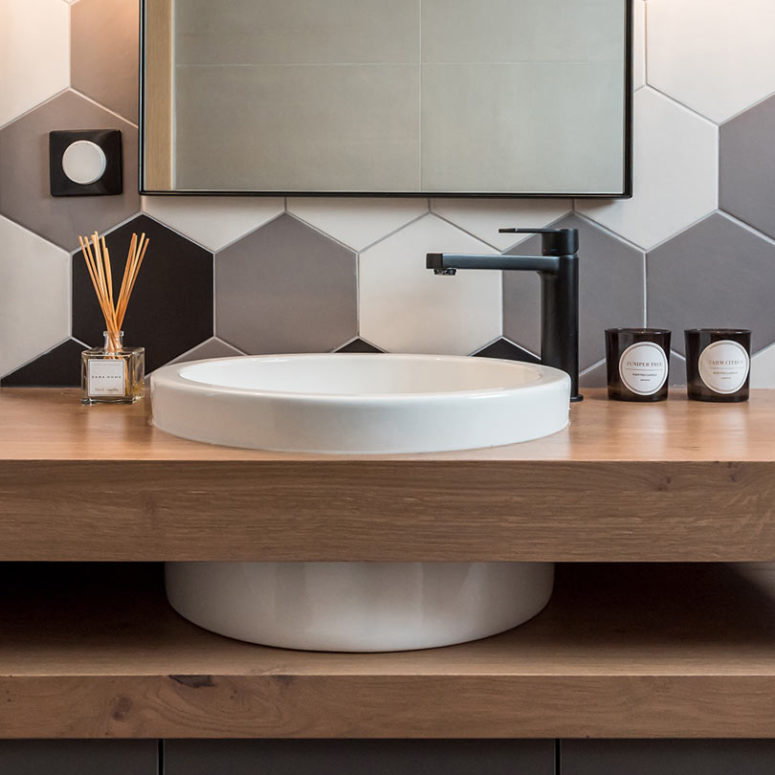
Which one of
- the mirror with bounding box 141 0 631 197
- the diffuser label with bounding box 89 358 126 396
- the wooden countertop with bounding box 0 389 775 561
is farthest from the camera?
the mirror with bounding box 141 0 631 197

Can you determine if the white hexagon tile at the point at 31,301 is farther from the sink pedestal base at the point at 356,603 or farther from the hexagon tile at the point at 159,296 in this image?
the sink pedestal base at the point at 356,603

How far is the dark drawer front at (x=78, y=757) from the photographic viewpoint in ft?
2.67

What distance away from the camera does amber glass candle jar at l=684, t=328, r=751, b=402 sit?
1128 mm

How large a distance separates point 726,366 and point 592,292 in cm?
26

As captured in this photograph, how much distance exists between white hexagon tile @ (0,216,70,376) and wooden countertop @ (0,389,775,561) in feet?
1.90

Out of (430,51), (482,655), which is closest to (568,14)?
(430,51)

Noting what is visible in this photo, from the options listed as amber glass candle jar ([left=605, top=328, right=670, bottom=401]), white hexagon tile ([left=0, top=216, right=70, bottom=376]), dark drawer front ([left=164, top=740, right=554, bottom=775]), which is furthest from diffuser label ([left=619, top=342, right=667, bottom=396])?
white hexagon tile ([left=0, top=216, right=70, bottom=376])

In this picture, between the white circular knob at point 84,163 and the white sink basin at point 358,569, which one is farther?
the white circular knob at point 84,163

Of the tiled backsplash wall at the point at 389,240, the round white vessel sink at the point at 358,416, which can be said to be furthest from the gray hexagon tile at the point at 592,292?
the round white vessel sink at the point at 358,416

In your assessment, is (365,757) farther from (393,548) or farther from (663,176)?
(663,176)

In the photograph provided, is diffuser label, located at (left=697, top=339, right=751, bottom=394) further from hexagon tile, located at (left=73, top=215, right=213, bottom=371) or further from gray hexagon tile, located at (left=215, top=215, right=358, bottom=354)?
hexagon tile, located at (left=73, top=215, right=213, bottom=371)

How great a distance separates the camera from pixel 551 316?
1.17 meters

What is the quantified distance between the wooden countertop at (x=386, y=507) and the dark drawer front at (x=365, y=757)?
199mm

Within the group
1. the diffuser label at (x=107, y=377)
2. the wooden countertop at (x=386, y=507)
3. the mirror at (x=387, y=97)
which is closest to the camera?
the wooden countertop at (x=386, y=507)
